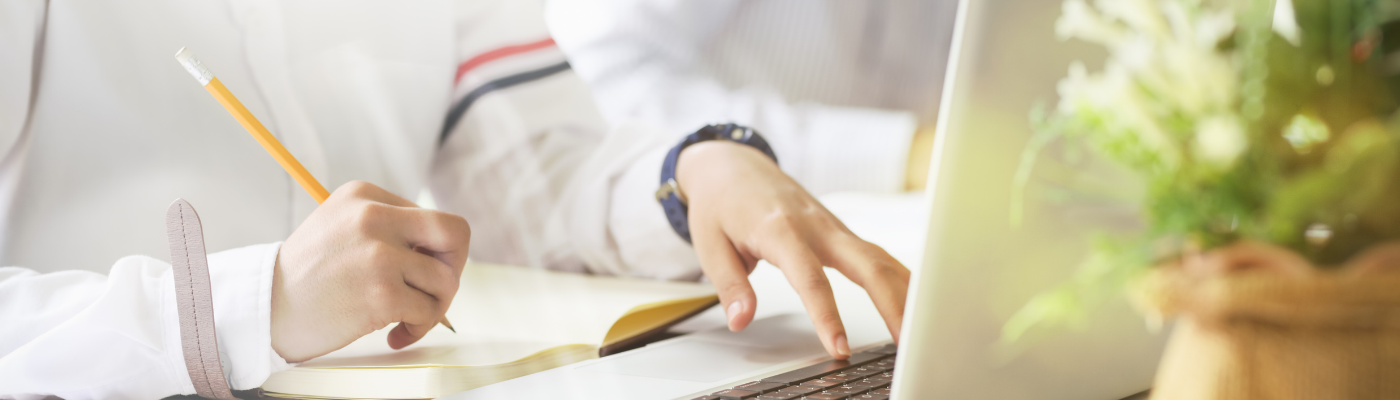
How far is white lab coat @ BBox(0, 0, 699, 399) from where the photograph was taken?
0.29m

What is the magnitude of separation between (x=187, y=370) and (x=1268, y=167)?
0.32 meters


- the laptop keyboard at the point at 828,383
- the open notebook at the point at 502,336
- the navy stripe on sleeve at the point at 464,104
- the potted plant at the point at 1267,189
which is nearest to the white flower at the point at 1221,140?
the potted plant at the point at 1267,189

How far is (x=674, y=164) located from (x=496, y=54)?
0.60ft

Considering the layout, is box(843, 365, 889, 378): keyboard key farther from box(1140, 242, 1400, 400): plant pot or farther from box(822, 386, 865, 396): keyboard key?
box(1140, 242, 1400, 400): plant pot

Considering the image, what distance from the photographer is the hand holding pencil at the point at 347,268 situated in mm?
295

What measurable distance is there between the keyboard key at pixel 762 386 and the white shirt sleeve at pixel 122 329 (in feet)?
0.57

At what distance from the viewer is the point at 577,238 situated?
60 centimetres

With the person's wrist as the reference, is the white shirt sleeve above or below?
below

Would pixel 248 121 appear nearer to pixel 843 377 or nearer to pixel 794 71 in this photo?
pixel 843 377

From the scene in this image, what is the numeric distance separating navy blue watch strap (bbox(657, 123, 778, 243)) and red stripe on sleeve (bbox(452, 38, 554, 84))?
164 millimetres

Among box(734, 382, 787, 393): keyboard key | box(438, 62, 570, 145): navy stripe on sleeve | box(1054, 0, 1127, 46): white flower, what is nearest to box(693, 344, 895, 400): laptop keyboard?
box(734, 382, 787, 393): keyboard key

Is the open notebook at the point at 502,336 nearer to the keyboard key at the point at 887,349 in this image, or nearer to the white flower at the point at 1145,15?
the keyboard key at the point at 887,349

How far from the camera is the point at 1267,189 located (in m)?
0.12

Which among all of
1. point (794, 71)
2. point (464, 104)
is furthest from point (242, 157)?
point (794, 71)
